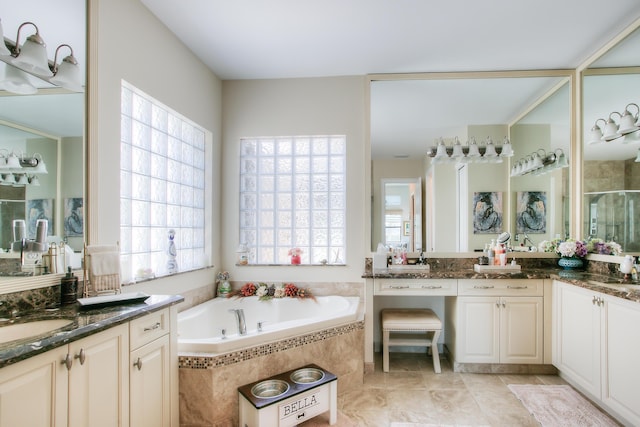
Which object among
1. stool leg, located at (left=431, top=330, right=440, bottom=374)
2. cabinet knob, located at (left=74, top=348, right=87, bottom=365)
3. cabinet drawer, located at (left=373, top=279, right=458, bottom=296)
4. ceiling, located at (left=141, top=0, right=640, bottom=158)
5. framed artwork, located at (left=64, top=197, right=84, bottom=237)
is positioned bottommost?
stool leg, located at (left=431, top=330, right=440, bottom=374)

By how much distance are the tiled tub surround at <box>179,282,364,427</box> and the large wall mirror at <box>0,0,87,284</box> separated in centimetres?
95

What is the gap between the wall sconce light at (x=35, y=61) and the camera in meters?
1.46

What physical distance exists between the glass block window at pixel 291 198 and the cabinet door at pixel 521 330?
1.59 metres

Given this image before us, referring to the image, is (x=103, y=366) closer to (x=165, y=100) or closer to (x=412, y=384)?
(x=165, y=100)

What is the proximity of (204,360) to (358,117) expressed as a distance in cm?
257

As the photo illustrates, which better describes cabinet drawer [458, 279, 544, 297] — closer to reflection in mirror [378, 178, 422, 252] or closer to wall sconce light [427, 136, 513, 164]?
reflection in mirror [378, 178, 422, 252]

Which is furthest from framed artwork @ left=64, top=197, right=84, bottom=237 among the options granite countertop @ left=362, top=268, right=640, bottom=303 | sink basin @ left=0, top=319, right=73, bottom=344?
granite countertop @ left=362, top=268, right=640, bottom=303

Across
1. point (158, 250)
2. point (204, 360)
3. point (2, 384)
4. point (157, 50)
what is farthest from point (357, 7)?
point (2, 384)

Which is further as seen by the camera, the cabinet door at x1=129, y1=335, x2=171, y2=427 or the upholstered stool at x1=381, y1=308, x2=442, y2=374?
the upholstered stool at x1=381, y1=308, x2=442, y2=374

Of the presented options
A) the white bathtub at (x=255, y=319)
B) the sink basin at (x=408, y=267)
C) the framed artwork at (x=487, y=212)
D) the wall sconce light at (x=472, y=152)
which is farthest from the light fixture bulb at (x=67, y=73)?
the framed artwork at (x=487, y=212)

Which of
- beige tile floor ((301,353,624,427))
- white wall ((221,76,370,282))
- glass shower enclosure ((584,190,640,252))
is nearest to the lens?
beige tile floor ((301,353,624,427))

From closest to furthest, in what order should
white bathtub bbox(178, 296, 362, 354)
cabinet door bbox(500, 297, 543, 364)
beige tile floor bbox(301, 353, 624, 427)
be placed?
white bathtub bbox(178, 296, 362, 354)
beige tile floor bbox(301, 353, 624, 427)
cabinet door bbox(500, 297, 543, 364)

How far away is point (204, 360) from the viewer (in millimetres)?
1985

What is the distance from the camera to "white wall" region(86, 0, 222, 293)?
1910mm
